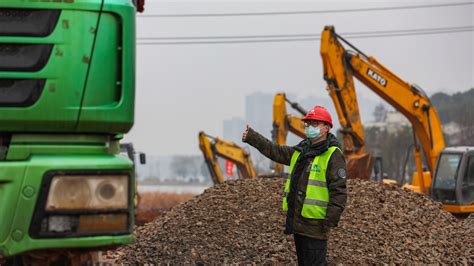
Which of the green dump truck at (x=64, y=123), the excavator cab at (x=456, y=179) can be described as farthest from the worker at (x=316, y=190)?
Answer: the excavator cab at (x=456, y=179)

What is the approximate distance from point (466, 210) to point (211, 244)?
9.41 meters

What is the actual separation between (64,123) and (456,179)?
13844mm

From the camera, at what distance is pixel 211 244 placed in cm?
845

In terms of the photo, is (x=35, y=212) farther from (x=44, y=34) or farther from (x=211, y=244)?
(x=211, y=244)

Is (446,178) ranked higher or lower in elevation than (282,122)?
lower

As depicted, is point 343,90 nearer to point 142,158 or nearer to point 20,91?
point 142,158

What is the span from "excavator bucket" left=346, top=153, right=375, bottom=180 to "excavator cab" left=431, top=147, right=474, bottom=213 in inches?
62.5

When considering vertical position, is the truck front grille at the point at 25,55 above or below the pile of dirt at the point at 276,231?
above

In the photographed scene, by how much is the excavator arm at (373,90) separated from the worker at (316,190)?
12.7 meters

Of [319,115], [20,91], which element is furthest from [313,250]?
[20,91]

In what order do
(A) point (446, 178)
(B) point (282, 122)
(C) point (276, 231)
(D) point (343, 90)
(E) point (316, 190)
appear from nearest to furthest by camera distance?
(E) point (316, 190) < (C) point (276, 231) < (A) point (446, 178) < (D) point (343, 90) < (B) point (282, 122)

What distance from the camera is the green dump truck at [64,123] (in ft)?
11.9

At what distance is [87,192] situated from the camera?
12.1 ft

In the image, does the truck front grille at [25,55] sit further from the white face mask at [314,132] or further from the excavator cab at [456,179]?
the excavator cab at [456,179]
